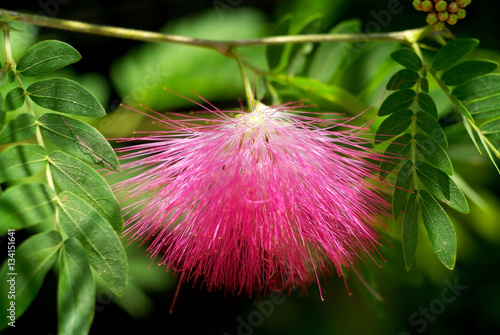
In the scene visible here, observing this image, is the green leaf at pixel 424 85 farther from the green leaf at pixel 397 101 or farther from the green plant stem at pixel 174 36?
the green plant stem at pixel 174 36

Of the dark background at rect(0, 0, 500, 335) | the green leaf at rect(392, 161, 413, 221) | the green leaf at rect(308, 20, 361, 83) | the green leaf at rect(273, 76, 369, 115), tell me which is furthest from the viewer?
the dark background at rect(0, 0, 500, 335)

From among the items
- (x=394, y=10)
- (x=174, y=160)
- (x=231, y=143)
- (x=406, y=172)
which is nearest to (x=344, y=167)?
(x=406, y=172)

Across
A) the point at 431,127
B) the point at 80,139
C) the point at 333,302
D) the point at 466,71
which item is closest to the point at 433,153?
the point at 431,127

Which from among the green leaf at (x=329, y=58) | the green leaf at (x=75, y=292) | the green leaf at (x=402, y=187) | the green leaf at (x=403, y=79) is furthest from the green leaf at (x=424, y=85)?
the green leaf at (x=75, y=292)

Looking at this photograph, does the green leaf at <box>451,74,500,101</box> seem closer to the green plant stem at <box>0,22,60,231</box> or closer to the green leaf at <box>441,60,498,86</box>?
the green leaf at <box>441,60,498,86</box>

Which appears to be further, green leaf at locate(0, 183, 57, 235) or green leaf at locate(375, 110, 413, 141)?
green leaf at locate(375, 110, 413, 141)

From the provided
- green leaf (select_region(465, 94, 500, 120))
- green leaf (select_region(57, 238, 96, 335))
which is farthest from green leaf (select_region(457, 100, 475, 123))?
green leaf (select_region(57, 238, 96, 335))

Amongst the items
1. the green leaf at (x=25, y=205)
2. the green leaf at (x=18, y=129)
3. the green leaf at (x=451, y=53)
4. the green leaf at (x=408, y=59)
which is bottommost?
the green leaf at (x=451, y=53)
